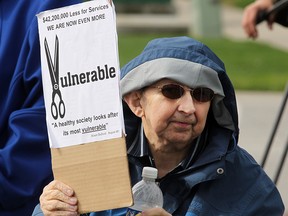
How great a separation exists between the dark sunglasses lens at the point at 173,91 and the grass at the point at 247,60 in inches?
334

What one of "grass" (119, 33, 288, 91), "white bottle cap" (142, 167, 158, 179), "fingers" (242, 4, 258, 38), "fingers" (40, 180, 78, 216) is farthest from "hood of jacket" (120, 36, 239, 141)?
"grass" (119, 33, 288, 91)

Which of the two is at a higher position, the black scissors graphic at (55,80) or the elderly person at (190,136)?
the black scissors graphic at (55,80)

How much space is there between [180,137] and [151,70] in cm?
26

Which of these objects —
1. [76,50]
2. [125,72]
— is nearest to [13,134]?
[125,72]

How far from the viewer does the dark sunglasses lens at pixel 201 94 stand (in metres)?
3.62

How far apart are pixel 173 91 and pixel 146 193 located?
0.37 metres

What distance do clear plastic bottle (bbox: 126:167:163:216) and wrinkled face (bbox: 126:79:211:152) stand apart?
185 millimetres

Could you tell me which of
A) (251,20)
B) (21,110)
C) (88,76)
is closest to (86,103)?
(88,76)

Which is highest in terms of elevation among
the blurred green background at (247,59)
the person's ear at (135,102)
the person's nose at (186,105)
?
the person's nose at (186,105)

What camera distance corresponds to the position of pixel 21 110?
389 cm

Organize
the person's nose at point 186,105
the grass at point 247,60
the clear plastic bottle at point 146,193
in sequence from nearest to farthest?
the clear plastic bottle at point 146,193, the person's nose at point 186,105, the grass at point 247,60

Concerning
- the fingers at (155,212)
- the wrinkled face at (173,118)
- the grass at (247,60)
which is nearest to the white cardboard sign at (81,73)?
the fingers at (155,212)

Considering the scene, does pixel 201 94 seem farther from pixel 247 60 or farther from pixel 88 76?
pixel 247 60

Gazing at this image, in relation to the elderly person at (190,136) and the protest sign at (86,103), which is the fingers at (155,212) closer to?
the protest sign at (86,103)
